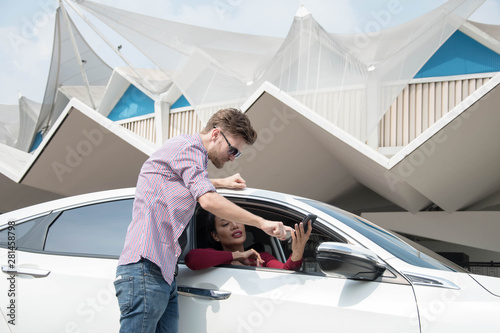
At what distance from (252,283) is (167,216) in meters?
0.56

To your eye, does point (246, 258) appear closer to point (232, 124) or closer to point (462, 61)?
point (232, 124)

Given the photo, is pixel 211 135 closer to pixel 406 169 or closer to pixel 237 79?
pixel 406 169

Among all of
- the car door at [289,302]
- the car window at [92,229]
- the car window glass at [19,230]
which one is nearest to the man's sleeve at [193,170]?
the car door at [289,302]

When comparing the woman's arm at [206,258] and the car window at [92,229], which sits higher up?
the car window at [92,229]

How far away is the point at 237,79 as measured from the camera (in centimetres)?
1784

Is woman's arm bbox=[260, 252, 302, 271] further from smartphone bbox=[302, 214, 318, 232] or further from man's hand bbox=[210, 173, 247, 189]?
man's hand bbox=[210, 173, 247, 189]

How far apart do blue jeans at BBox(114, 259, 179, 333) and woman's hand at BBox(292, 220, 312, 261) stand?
0.71m

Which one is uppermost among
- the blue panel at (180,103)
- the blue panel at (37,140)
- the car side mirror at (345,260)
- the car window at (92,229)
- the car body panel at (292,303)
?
the blue panel at (37,140)

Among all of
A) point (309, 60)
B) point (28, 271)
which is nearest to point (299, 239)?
point (28, 271)

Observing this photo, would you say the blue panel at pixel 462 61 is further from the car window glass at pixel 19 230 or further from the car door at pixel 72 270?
the car window glass at pixel 19 230

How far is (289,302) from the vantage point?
7.54ft

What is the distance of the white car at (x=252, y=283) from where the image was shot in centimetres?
209

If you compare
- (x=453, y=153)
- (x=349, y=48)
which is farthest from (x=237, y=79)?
(x=453, y=153)

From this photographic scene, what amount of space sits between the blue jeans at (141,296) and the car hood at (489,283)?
1487 mm
